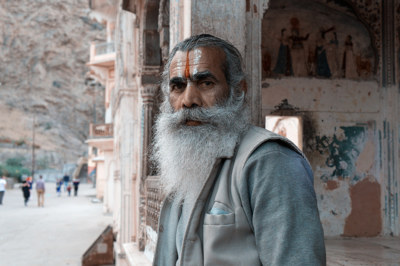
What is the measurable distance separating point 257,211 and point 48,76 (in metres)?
62.2

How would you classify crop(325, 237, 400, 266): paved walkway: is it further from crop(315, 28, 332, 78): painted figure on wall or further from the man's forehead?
the man's forehead

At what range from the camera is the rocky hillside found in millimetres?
56812

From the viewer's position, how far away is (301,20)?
735cm

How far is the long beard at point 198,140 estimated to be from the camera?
159 cm

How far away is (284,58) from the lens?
733 centimetres

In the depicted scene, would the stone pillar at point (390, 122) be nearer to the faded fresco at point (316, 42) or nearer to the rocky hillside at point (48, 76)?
the faded fresco at point (316, 42)

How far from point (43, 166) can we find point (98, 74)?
3471 centimetres

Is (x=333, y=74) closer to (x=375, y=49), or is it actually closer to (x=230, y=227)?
(x=375, y=49)

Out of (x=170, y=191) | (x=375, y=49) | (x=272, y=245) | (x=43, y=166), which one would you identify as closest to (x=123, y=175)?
(x=375, y=49)

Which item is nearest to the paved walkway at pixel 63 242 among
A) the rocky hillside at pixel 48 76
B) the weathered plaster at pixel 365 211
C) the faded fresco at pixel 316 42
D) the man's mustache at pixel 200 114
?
the weathered plaster at pixel 365 211

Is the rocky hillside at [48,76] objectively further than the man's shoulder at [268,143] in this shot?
Yes

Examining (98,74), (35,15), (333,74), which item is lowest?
(333,74)

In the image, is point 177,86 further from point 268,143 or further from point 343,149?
point 343,149

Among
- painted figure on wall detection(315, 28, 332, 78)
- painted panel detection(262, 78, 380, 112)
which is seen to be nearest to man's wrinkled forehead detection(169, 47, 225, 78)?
painted panel detection(262, 78, 380, 112)
